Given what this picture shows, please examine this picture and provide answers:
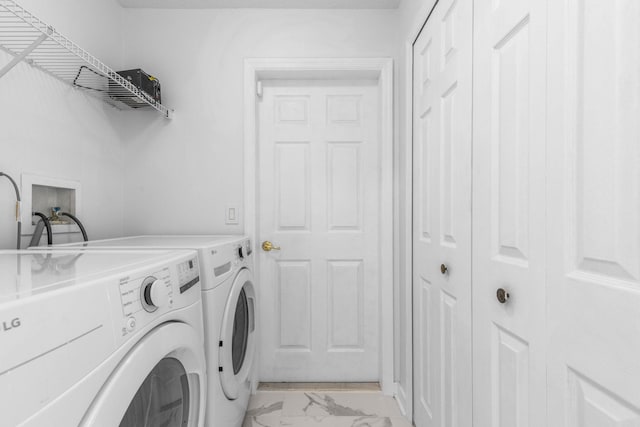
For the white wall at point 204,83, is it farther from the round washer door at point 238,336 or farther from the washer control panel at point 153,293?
the washer control panel at point 153,293

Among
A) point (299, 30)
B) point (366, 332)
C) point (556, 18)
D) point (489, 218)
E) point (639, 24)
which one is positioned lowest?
point (366, 332)

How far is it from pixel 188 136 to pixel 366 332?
1.61 meters

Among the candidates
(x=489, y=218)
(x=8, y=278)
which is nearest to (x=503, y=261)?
(x=489, y=218)

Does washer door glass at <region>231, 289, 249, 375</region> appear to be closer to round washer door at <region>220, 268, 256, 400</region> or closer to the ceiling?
round washer door at <region>220, 268, 256, 400</region>

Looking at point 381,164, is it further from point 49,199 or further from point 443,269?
point 49,199

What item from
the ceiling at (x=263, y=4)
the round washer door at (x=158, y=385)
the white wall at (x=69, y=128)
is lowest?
the round washer door at (x=158, y=385)

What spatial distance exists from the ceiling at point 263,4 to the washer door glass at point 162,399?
76.9 inches

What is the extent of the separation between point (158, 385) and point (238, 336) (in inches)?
31.7

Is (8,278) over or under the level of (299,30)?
under

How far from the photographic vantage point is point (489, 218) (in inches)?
38.3

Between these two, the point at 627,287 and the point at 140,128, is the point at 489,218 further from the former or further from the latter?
the point at 140,128

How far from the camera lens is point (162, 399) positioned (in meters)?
0.83

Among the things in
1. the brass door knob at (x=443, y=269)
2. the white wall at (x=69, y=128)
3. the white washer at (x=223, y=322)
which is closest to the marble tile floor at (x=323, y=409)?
the white washer at (x=223, y=322)

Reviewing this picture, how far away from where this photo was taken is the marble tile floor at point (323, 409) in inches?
69.9
